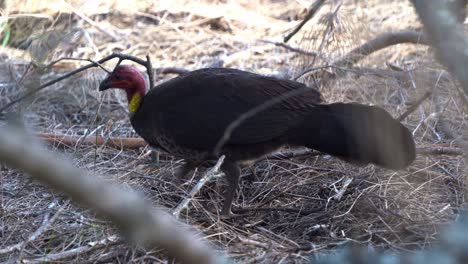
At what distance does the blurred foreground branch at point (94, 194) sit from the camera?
1.48 m

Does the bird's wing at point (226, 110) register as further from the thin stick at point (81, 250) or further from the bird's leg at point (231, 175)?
the thin stick at point (81, 250)

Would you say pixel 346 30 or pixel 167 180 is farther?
pixel 346 30

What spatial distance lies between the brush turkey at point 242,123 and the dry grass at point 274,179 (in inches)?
11.2

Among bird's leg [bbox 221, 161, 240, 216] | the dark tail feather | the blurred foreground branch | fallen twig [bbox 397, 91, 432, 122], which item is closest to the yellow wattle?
bird's leg [bbox 221, 161, 240, 216]

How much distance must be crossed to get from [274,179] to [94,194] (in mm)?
3255

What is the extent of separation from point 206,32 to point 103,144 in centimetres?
350

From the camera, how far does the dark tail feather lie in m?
4.01

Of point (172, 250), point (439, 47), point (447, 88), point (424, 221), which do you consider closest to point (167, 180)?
point (424, 221)

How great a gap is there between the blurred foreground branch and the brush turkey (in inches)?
105

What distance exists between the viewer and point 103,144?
17.2 feet

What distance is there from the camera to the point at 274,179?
471 centimetres

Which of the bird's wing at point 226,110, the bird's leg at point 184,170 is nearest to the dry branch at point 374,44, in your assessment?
the bird's wing at point 226,110

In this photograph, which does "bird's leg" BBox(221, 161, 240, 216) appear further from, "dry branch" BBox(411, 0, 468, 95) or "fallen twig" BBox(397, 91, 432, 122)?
"dry branch" BBox(411, 0, 468, 95)

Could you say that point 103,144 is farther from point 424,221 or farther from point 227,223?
point 424,221
